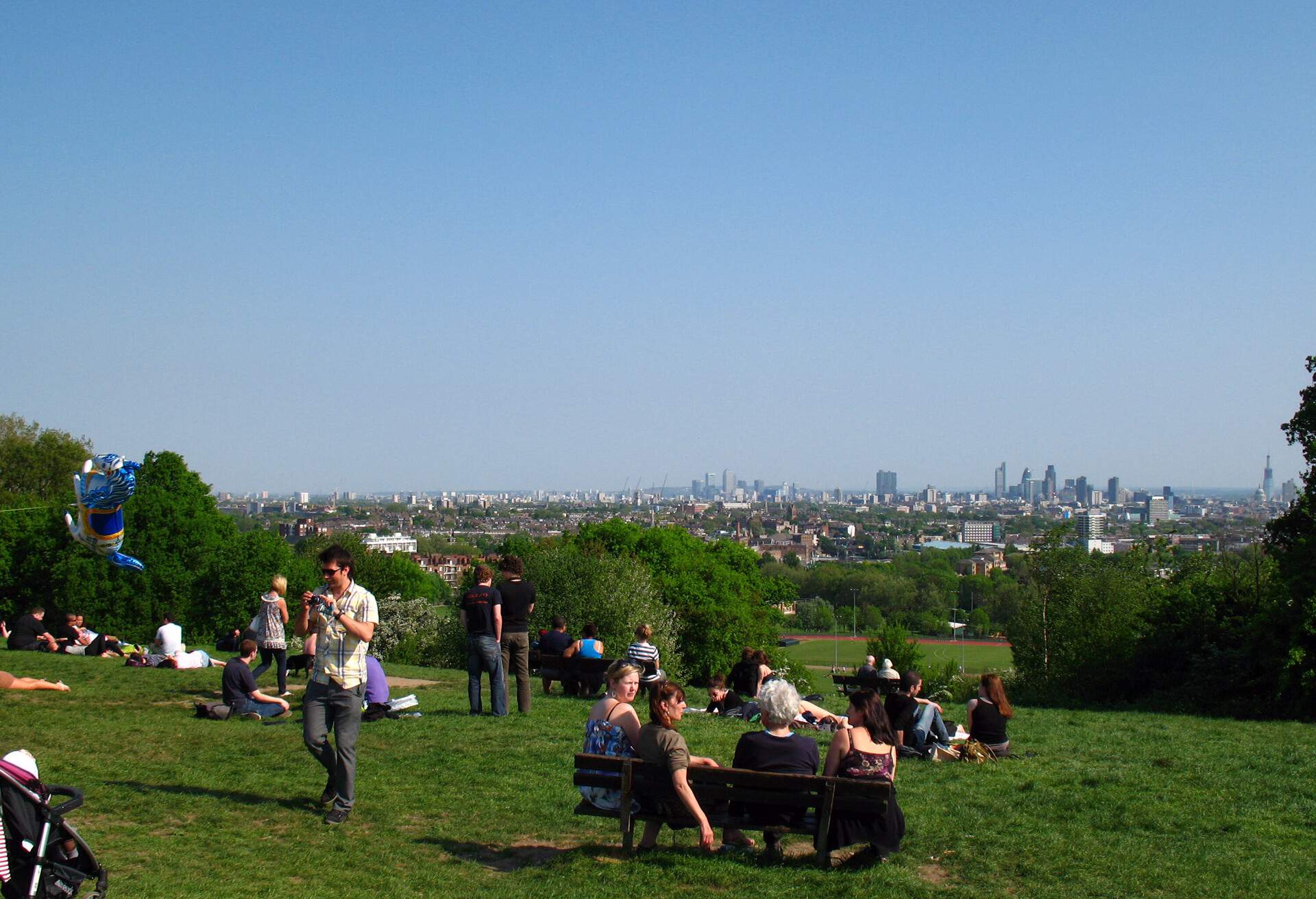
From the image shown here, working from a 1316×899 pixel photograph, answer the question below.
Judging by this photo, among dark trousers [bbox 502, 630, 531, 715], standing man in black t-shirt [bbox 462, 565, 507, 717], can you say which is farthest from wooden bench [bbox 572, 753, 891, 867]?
dark trousers [bbox 502, 630, 531, 715]

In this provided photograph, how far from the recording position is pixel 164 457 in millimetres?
45219

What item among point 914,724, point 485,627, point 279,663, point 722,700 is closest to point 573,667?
point 722,700

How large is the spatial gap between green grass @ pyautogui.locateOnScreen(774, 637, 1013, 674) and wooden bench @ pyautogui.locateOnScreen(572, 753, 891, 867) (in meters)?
67.2

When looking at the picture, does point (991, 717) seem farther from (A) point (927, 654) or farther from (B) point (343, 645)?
(A) point (927, 654)

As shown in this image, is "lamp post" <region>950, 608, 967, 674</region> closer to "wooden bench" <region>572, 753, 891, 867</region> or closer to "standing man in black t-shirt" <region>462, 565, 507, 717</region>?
"standing man in black t-shirt" <region>462, 565, 507, 717</region>

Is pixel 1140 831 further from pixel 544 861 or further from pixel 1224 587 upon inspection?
pixel 1224 587

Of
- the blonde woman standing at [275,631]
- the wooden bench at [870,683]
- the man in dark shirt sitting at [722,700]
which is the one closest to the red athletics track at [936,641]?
the wooden bench at [870,683]

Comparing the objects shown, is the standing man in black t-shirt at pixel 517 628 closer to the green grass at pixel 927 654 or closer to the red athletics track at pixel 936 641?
the green grass at pixel 927 654

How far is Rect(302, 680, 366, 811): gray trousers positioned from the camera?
771 cm

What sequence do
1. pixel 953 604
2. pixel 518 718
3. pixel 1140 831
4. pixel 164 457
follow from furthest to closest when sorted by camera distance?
pixel 953 604 → pixel 164 457 → pixel 518 718 → pixel 1140 831

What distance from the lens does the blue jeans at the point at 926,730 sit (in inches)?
413

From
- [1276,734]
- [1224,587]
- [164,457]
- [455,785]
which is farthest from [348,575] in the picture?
[164,457]

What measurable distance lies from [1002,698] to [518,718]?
512 cm

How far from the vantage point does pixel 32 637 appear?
61.1 feet
